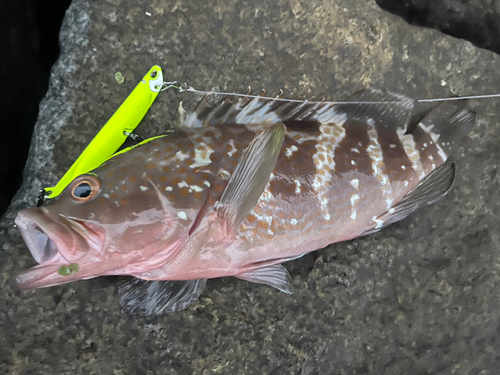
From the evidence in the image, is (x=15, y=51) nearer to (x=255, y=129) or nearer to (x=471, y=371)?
(x=255, y=129)

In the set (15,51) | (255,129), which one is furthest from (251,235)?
(15,51)

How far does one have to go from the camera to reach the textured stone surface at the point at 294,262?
136cm

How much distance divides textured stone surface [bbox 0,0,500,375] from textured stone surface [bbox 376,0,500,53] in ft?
0.63

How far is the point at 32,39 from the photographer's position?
183 cm

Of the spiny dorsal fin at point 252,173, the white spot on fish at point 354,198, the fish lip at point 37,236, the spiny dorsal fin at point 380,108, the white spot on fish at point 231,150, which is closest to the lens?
the fish lip at point 37,236

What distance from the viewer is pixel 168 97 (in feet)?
4.66

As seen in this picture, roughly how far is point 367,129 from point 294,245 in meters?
0.53

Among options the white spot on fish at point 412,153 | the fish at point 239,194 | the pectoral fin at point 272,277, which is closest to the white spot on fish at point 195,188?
the fish at point 239,194

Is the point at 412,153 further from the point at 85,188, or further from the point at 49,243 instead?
the point at 49,243

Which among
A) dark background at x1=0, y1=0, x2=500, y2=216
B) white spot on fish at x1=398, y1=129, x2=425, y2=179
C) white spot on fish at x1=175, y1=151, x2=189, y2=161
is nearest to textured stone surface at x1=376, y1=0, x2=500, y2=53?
dark background at x1=0, y1=0, x2=500, y2=216

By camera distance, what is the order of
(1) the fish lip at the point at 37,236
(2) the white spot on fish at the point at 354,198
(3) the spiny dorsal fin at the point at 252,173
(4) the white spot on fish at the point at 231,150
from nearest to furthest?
1. (1) the fish lip at the point at 37,236
2. (3) the spiny dorsal fin at the point at 252,173
3. (4) the white spot on fish at the point at 231,150
4. (2) the white spot on fish at the point at 354,198

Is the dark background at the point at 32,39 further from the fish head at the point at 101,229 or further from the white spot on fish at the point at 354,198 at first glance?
the white spot on fish at the point at 354,198

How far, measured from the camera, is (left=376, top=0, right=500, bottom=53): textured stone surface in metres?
1.76

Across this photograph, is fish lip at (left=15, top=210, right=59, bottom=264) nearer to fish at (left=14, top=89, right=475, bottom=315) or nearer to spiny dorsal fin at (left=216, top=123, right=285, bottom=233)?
fish at (left=14, top=89, right=475, bottom=315)
